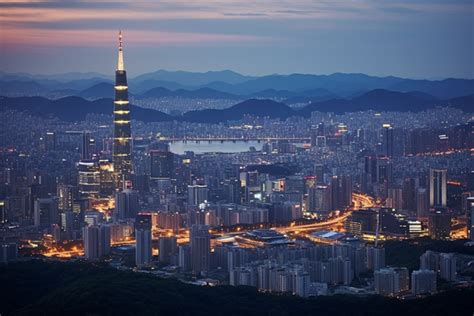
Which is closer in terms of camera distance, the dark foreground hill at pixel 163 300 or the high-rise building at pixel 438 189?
the dark foreground hill at pixel 163 300

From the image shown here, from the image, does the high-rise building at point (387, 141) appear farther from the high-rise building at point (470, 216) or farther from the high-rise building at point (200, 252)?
the high-rise building at point (200, 252)

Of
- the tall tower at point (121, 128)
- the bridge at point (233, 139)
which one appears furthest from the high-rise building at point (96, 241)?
the bridge at point (233, 139)

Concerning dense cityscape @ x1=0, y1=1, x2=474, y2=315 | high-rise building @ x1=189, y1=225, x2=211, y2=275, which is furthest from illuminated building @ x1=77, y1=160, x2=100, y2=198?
high-rise building @ x1=189, y1=225, x2=211, y2=275

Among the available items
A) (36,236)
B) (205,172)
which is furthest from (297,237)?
(205,172)

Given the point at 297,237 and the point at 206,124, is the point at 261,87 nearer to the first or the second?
the point at 206,124

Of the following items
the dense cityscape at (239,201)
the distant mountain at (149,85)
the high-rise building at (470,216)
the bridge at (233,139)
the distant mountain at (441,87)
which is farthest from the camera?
the bridge at (233,139)

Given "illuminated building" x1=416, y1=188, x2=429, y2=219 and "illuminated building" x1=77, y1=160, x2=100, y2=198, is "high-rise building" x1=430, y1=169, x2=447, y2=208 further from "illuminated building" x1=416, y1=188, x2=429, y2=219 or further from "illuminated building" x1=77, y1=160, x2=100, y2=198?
"illuminated building" x1=77, y1=160, x2=100, y2=198
